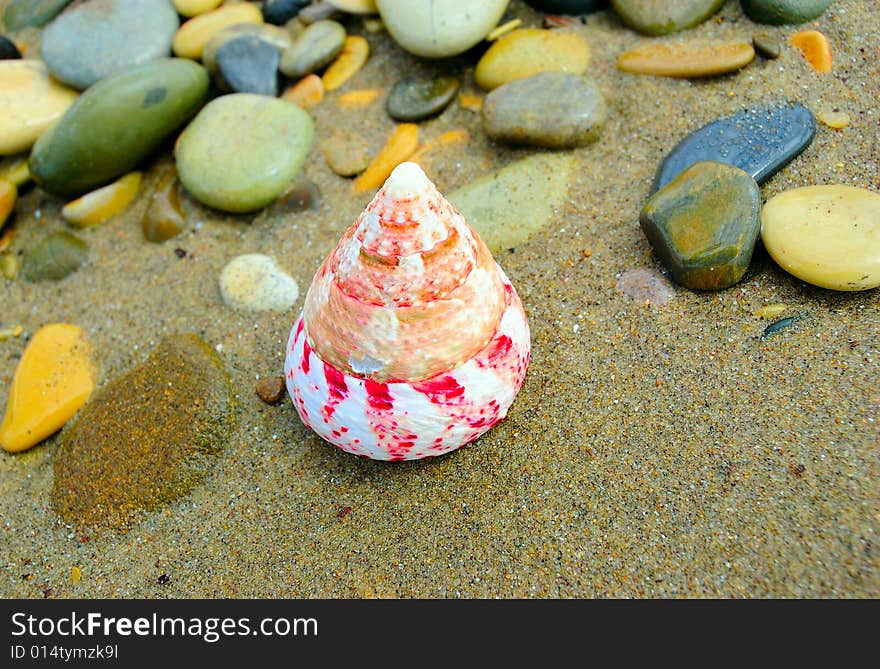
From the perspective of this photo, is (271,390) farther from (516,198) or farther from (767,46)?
(767,46)

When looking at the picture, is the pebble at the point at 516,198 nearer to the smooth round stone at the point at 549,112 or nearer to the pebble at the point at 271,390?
the smooth round stone at the point at 549,112

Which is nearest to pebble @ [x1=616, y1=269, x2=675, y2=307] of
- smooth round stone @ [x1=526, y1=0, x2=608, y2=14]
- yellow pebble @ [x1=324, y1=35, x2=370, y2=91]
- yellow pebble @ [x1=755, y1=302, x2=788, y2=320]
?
yellow pebble @ [x1=755, y1=302, x2=788, y2=320]

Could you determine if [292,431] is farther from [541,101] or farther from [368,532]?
[541,101]

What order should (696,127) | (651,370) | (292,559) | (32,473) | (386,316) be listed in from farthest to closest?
(696,127) < (32,473) < (651,370) < (292,559) < (386,316)

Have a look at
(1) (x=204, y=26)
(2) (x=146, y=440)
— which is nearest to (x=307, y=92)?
(1) (x=204, y=26)

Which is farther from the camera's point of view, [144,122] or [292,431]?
[144,122]

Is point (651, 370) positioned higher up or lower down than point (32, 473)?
higher up
